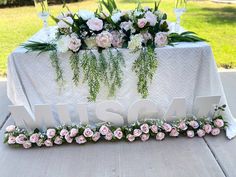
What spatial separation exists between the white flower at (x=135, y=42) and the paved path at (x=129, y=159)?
29.2 inches

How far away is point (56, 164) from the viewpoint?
7.14ft

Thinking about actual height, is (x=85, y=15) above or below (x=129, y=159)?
above

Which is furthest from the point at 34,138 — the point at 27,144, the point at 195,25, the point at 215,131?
the point at 195,25

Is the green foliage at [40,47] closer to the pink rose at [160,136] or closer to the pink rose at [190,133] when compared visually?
the pink rose at [160,136]

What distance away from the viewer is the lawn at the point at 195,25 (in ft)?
15.7

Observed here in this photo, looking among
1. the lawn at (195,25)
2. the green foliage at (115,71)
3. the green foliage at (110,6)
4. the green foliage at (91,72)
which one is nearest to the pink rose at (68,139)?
the green foliage at (91,72)

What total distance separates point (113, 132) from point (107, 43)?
689mm

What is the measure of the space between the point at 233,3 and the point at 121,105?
7.75 metres

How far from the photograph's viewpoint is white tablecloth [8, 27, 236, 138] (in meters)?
2.36

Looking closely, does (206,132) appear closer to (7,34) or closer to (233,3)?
(7,34)

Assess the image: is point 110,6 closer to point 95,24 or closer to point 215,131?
point 95,24

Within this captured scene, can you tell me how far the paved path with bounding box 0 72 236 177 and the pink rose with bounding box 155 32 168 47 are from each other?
745 millimetres

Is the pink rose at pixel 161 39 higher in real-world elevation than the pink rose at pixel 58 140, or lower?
higher

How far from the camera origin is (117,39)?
2314 millimetres
